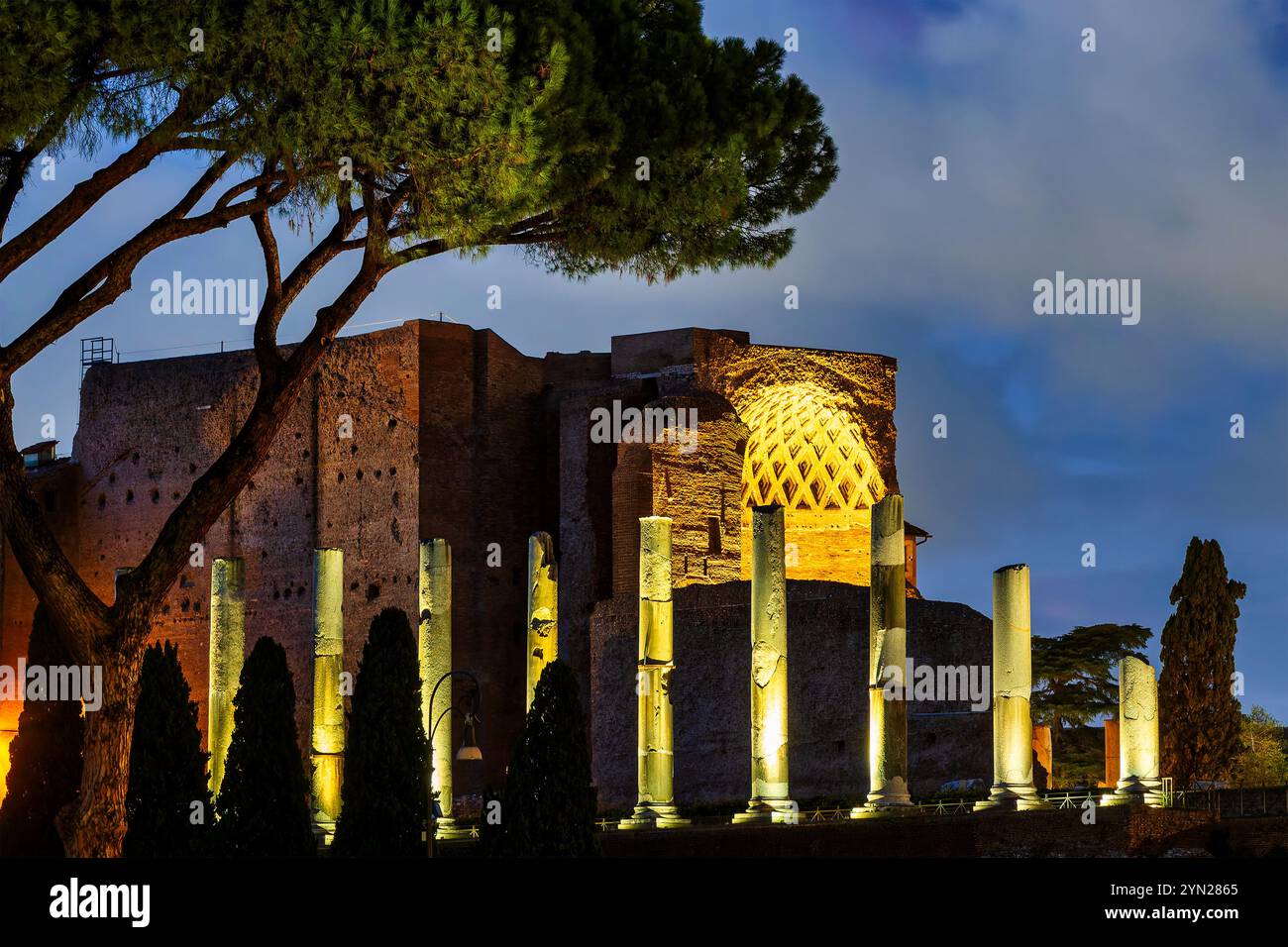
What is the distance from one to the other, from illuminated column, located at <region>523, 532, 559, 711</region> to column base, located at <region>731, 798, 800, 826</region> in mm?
2958

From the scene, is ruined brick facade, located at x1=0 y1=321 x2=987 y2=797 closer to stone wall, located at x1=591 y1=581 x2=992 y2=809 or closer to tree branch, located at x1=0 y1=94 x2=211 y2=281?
stone wall, located at x1=591 y1=581 x2=992 y2=809

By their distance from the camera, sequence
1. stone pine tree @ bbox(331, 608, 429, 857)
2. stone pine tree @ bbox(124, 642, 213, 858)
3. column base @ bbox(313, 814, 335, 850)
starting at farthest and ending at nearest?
1. column base @ bbox(313, 814, 335, 850)
2. stone pine tree @ bbox(331, 608, 429, 857)
3. stone pine tree @ bbox(124, 642, 213, 858)

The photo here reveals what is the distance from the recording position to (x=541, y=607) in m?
22.4

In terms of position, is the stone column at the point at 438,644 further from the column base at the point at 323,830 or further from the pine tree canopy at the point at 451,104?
the pine tree canopy at the point at 451,104

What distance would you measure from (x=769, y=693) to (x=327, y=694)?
5.14 meters

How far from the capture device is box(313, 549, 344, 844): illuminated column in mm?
21703

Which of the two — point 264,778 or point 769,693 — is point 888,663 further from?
point 264,778

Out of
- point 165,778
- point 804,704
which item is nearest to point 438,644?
point 804,704

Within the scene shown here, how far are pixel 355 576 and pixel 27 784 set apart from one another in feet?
35.9

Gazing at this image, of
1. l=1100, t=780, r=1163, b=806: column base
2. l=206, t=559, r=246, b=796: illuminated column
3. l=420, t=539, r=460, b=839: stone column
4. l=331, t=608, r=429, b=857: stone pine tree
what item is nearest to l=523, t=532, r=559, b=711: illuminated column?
l=420, t=539, r=460, b=839: stone column

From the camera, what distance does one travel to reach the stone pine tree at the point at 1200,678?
1080 inches
